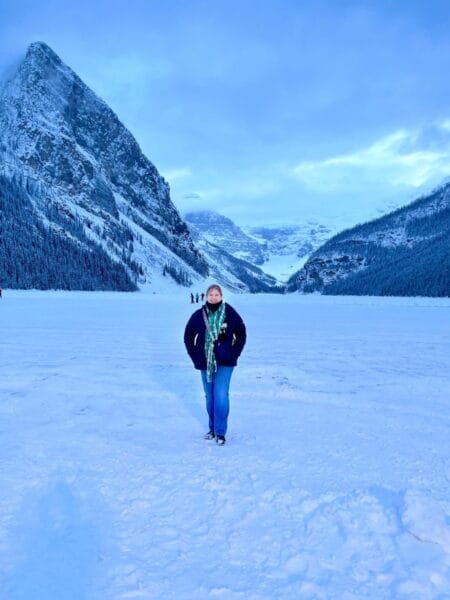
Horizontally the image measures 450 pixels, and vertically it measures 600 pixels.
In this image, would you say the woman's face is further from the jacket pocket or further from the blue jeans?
the blue jeans

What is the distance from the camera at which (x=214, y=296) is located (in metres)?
6.26

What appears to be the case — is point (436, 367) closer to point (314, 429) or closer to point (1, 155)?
point (314, 429)

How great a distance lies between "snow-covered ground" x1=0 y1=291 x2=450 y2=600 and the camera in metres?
3.54

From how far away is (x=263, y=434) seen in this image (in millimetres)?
6801

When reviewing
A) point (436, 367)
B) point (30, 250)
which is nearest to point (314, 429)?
point (436, 367)

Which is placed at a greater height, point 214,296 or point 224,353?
point 214,296

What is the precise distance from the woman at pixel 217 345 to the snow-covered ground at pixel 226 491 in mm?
546

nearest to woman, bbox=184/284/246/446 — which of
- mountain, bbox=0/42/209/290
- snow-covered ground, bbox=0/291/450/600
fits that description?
snow-covered ground, bbox=0/291/450/600

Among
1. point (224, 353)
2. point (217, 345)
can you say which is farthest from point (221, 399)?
point (217, 345)

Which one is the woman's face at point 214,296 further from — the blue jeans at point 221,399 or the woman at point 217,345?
the blue jeans at point 221,399

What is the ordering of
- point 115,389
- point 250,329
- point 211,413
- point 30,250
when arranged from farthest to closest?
point 30,250 → point 250,329 → point 115,389 → point 211,413

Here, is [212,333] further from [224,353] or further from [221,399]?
[221,399]

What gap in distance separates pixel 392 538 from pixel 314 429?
2976mm

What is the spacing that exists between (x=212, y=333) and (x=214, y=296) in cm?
52
